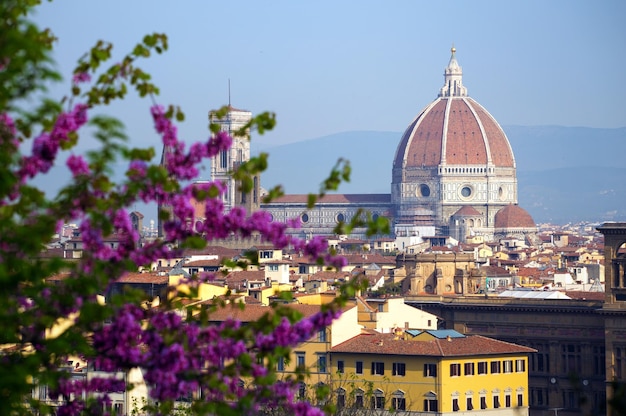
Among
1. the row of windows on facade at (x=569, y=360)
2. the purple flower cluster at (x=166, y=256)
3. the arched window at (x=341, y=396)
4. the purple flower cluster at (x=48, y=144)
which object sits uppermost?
the purple flower cluster at (x=48, y=144)

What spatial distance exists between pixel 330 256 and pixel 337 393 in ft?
122

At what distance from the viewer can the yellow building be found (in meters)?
53.4

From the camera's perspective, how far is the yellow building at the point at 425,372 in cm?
5341

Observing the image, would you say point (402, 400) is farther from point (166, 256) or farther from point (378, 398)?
point (166, 256)

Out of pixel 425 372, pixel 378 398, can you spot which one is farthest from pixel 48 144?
pixel 425 372

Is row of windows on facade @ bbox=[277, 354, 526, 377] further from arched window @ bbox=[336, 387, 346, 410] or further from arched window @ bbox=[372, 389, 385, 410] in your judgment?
arched window @ bbox=[336, 387, 346, 410]

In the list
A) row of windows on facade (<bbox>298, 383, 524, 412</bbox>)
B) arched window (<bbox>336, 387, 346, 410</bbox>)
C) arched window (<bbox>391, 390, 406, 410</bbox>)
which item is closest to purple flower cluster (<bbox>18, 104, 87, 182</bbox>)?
arched window (<bbox>336, 387, 346, 410</bbox>)

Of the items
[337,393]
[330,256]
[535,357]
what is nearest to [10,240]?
[330,256]

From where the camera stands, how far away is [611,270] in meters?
70.0

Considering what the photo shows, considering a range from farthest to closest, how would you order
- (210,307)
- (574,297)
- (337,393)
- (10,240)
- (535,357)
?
(574,297), (535,357), (337,393), (210,307), (10,240)

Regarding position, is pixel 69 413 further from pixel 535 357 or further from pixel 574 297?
pixel 574 297

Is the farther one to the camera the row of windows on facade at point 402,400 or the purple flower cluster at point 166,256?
the row of windows on facade at point 402,400

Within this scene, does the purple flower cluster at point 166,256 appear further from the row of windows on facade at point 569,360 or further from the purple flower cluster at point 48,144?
the row of windows on facade at point 569,360

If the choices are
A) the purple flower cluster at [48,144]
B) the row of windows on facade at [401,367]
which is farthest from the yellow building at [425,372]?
the purple flower cluster at [48,144]
